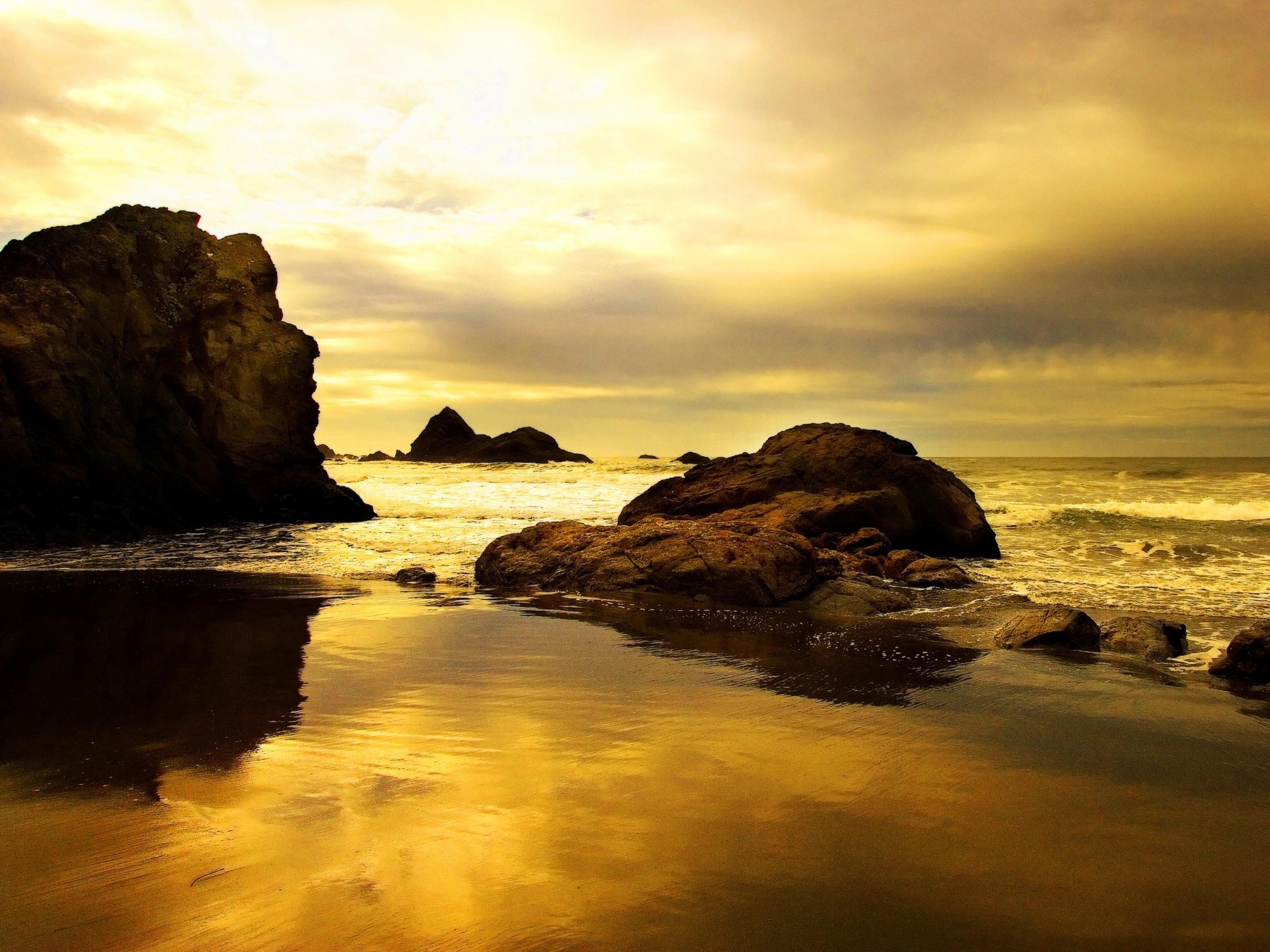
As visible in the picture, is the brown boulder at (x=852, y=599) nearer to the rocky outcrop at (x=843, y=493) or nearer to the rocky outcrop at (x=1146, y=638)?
the rocky outcrop at (x=1146, y=638)

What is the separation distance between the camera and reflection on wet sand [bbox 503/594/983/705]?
529 cm

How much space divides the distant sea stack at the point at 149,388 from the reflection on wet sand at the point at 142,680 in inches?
305

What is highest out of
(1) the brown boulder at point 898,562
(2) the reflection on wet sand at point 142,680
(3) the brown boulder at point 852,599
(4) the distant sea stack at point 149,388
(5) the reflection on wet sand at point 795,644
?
(4) the distant sea stack at point 149,388

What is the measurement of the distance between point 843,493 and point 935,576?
340cm

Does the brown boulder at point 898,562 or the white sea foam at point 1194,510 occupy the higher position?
the white sea foam at point 1194,510

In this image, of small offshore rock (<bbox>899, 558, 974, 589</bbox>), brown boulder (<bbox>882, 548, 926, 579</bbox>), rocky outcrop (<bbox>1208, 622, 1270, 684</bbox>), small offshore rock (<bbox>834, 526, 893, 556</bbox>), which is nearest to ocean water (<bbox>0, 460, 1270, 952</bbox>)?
rocky outcrop (<bbox>1208, 622, 1270, 684</bbox>)

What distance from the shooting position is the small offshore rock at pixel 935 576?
9.87 metres

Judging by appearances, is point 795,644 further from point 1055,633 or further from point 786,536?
point 786,536

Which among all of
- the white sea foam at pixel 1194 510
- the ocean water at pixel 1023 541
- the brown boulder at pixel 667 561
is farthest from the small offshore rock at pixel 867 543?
the white sea foam at pixel 1194 510

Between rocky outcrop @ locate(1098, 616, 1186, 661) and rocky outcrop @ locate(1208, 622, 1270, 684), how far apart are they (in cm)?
50

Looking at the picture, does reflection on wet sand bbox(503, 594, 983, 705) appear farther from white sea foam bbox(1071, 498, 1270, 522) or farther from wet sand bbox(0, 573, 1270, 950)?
white sea foam bbox(1071, 498, 1270, 522)

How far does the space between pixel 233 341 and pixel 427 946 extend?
20.8 m

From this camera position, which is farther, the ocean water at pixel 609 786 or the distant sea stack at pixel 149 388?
the distant sea stack at pixel 149 388

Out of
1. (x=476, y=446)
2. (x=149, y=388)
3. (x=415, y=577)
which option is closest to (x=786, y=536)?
(x=415, y=577)
